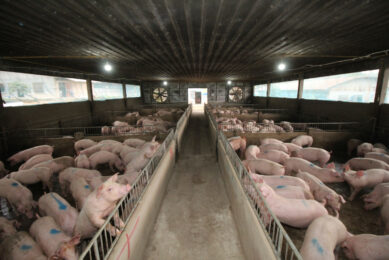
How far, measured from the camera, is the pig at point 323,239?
2270 mm

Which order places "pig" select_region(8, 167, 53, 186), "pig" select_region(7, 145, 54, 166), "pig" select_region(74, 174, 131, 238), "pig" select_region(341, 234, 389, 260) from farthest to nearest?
"pig" select_region(7, 145, 54, 166), "pig" select_region(8, 167, 53, 186), "pig" select_region(74, 174, 131, 238), "pig" select_region(341, 234, 389, 260)

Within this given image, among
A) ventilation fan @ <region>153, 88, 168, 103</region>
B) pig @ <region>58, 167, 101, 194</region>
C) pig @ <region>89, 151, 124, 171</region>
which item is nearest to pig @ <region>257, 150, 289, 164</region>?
pig @ <region>89, 151, 124, 171</region>

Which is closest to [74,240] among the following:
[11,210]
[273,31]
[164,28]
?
[11,210]

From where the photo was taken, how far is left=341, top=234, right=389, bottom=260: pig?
2.40 meters

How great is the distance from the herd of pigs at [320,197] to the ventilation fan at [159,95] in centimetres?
1899

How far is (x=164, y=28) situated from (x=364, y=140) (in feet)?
29.5

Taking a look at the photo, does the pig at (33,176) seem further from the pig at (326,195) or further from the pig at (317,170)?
the pig at (317,170)

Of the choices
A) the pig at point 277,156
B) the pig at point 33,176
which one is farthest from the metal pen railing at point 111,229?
the pig at point 277,156

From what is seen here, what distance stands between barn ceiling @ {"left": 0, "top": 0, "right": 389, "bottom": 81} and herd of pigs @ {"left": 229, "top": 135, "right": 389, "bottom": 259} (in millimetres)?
3093

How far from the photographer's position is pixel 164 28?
427 cm

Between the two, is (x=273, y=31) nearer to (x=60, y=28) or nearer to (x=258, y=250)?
(x=258, y=250)

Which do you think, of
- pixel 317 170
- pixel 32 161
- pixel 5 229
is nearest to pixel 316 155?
pixel 317 170

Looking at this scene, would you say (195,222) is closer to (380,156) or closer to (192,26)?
(192,26)

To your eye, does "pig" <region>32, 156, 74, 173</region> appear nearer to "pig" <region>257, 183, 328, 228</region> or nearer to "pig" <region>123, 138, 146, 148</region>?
"pig" <region>123, 138, 146, 148</region>
